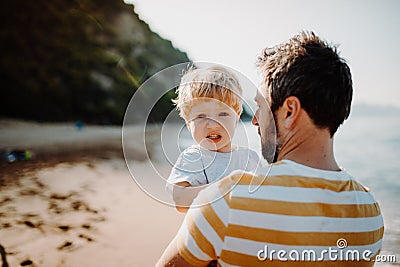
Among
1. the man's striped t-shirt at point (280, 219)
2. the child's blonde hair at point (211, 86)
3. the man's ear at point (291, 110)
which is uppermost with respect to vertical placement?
the child's blonde hair at point (211, 86)

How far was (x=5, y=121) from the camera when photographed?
1202 centimetres

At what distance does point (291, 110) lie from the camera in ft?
4.71

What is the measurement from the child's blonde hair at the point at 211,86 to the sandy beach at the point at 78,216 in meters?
1.00

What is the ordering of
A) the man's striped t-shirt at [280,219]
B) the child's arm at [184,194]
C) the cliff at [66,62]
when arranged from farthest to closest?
the cliff at [66,62], the child's arm at [184,194], the man's striped t-shirt at [280,219]

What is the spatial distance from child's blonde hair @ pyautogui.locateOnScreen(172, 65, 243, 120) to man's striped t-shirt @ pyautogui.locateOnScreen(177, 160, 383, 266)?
0.92 m

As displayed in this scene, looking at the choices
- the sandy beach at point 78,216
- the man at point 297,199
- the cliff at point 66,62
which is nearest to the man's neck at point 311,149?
the man at point 297,199

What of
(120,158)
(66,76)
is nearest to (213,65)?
(120,158)

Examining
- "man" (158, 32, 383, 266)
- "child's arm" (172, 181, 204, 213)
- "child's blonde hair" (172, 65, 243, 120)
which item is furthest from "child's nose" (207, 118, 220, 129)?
"man" (158, 32, 383, 266)

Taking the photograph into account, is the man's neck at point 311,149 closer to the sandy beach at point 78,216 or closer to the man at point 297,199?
the man at point 297,199

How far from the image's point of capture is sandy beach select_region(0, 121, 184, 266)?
3.24m

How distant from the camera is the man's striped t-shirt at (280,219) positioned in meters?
1.28

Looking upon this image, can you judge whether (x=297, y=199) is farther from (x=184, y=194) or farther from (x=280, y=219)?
(x=184, y=194)

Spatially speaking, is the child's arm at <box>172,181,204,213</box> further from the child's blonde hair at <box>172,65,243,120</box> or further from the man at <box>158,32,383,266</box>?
the man at <box>158,32,383,266</box>

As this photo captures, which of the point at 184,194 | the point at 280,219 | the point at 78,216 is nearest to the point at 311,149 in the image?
the point at 280,219
